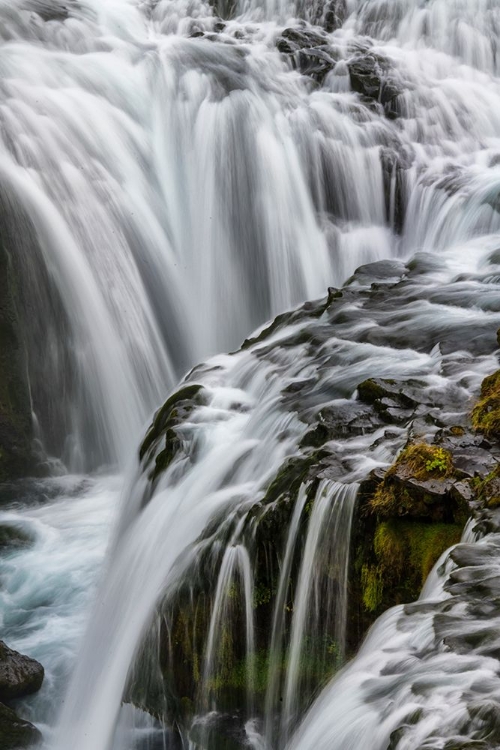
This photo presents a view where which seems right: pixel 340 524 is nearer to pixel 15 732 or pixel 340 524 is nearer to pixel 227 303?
pixel 15 732

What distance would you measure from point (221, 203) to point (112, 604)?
5792 mm

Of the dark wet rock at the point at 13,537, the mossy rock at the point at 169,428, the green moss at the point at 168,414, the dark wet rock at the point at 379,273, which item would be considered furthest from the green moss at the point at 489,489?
the dark wet rock at the point at 379,273

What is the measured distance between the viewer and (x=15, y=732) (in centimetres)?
529

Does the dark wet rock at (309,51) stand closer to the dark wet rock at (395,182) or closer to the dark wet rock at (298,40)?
the dark wet rock at (298,40)

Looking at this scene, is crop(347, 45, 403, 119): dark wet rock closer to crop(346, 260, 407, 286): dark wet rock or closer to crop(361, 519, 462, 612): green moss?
crop(346, 260, 407, 286): dark wet rock

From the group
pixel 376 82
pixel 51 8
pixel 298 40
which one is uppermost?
pixel 51 8

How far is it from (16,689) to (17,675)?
85 millimetres

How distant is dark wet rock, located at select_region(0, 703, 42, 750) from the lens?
17.3 feet

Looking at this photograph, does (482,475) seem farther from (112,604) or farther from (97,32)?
(97,32)

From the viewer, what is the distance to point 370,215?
10.9 meters

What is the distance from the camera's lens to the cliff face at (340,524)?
14.1 feet

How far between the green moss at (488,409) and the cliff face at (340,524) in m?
0.01

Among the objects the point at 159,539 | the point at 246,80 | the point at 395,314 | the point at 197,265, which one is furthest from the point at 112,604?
the point at 246,80

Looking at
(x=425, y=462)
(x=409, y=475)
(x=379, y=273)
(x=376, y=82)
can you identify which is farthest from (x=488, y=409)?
(x=376, y=82)
